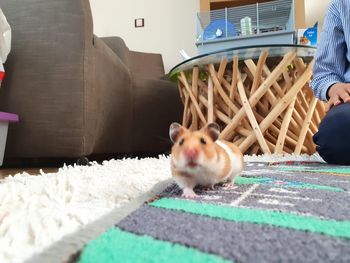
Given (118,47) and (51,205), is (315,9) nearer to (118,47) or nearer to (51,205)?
(118,47)

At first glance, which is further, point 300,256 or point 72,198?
point 72,198

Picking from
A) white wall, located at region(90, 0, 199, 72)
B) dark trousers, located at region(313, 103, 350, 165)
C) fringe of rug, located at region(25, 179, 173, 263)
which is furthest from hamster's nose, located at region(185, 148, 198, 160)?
white wall, located at region(90, 0, 199, 72)

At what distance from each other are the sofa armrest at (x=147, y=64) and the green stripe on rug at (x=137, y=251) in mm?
1853

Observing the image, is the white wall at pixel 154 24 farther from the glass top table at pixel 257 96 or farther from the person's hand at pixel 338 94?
the person's hand at pixel 338 94

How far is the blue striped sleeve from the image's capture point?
110 centimetres

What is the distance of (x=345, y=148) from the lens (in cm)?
98

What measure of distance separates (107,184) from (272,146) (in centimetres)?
91

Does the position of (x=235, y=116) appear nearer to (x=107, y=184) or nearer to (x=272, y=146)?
(x=272, y=146)

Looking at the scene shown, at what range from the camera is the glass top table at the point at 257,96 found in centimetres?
130

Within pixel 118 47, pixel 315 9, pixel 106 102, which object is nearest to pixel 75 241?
pixel 106 102

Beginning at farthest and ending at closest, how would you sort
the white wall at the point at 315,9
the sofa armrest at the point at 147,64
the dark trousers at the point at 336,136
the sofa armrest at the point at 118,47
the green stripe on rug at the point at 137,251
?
the white wall at the point at 315,9 < the sofa armrest at the point at 147,64 < the sofa armrest at the point at 118,47 < the dark trousers at the point at 336,136 < the green stripe on rug at the point at 137,251

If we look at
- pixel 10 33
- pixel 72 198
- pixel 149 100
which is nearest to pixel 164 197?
pixel 72 198

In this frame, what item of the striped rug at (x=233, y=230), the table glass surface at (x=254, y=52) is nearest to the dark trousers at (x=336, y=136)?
the table glass surface at (x=254, y=52)

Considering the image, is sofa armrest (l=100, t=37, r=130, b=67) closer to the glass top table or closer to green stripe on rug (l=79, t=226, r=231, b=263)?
the glass top table
